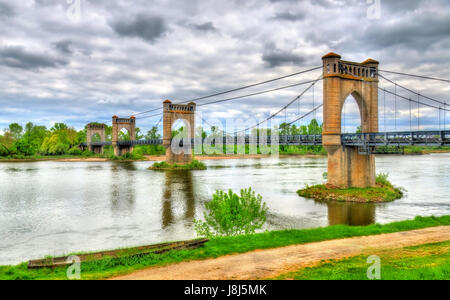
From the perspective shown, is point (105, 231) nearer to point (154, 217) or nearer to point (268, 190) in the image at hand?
point (154, 217)

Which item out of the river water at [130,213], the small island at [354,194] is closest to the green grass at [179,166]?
the river water at [130,213]

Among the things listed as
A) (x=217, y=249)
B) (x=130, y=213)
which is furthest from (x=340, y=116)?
(x=217, y=249)

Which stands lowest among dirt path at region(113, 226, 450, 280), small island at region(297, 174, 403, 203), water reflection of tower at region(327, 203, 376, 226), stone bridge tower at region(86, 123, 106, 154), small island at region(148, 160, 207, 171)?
water reflection of tower at region(327, 203, 376, 226)

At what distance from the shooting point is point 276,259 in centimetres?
987

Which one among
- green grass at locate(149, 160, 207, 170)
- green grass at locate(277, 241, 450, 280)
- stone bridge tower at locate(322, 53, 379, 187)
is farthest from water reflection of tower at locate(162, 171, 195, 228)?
green grass at locate(149, 160, 207, 170)

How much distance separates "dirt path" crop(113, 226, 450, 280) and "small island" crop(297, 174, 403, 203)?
44.2ft

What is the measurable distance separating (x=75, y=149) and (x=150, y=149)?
81.0 feet

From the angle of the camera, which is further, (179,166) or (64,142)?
(64,142)

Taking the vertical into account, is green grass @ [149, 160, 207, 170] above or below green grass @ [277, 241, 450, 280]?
above

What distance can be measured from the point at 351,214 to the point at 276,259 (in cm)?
1384

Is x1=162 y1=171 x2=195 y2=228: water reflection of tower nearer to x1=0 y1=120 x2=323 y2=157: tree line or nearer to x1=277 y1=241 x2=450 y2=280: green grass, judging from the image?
x1=277 y1=241 x2=450 y2=280: green grass

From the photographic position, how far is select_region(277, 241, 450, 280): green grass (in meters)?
7.85

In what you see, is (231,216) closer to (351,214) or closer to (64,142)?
(351,214)

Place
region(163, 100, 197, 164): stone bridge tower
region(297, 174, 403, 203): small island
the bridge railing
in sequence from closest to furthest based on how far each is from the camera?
the bridge railing, region(297, 174, 403, 203): small island, region(163, 100, 197, 164): stone bridge tower
